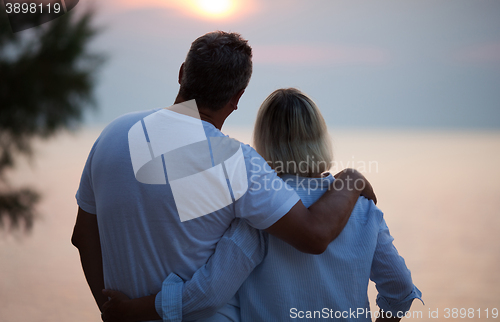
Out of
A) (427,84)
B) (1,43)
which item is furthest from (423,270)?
(427,84)

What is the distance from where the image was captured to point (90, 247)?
4.19 feet

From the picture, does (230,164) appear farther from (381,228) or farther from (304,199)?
(381,228)

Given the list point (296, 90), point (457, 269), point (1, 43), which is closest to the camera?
point (296, 90)

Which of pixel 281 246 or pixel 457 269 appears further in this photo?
pixel 457 269

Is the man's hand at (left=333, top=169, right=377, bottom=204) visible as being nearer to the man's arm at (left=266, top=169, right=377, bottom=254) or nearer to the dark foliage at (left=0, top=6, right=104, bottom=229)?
the man's arm at (left=266, top=169, right=377, bottom=254)

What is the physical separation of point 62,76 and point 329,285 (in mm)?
3090

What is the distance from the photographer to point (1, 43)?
300 centimetres

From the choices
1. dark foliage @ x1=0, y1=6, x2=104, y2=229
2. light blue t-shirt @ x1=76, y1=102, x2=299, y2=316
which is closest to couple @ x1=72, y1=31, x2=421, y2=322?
light blue t-shirt @ x1=76, y1=102, x2=299, y2=316

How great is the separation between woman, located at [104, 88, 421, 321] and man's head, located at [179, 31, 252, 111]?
221 mm

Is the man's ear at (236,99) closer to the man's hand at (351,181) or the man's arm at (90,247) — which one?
the man's hand at (351,181)

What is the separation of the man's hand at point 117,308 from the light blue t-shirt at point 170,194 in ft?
0.08

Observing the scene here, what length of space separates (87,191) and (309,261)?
0.74 metres

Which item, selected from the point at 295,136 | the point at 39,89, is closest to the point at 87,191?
the point at 295,136

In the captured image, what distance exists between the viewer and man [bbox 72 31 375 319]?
104cm
